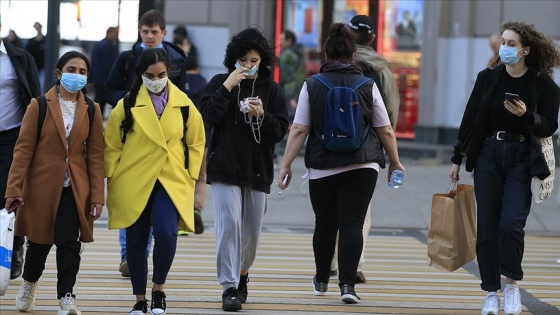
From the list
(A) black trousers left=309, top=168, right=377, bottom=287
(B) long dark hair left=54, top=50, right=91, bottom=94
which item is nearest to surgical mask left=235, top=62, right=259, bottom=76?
(A) black trousers left=309, top=168, right=377, bottom=287

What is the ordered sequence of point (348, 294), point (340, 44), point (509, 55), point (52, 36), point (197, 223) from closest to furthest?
point (509, 55)
point (348, 294)
point (340, 44)
point (197, 223)
point (52, 36)

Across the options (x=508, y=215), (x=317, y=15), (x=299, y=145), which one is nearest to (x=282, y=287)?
(x=299, y=145)

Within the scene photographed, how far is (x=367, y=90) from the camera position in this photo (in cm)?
843

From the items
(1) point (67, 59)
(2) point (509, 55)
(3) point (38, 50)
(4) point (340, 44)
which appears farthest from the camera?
(3) point (38, 50)

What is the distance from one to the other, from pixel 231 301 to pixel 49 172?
138cm

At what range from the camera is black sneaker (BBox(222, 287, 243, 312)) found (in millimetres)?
8055

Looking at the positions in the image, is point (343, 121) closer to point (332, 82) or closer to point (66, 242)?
point (332, 82)

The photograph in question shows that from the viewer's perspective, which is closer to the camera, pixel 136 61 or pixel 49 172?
pixel 49 172

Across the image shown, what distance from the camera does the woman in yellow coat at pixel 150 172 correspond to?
7633mm

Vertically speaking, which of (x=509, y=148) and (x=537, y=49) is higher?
(x=537, y=49)

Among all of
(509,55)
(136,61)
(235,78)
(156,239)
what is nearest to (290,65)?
(136,61)

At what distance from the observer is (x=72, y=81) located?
7.69 meters

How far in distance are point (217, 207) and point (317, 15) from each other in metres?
12.7

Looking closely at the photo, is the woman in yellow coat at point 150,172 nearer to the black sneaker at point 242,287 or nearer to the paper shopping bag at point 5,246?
the paper shopping bag at point 5,246
